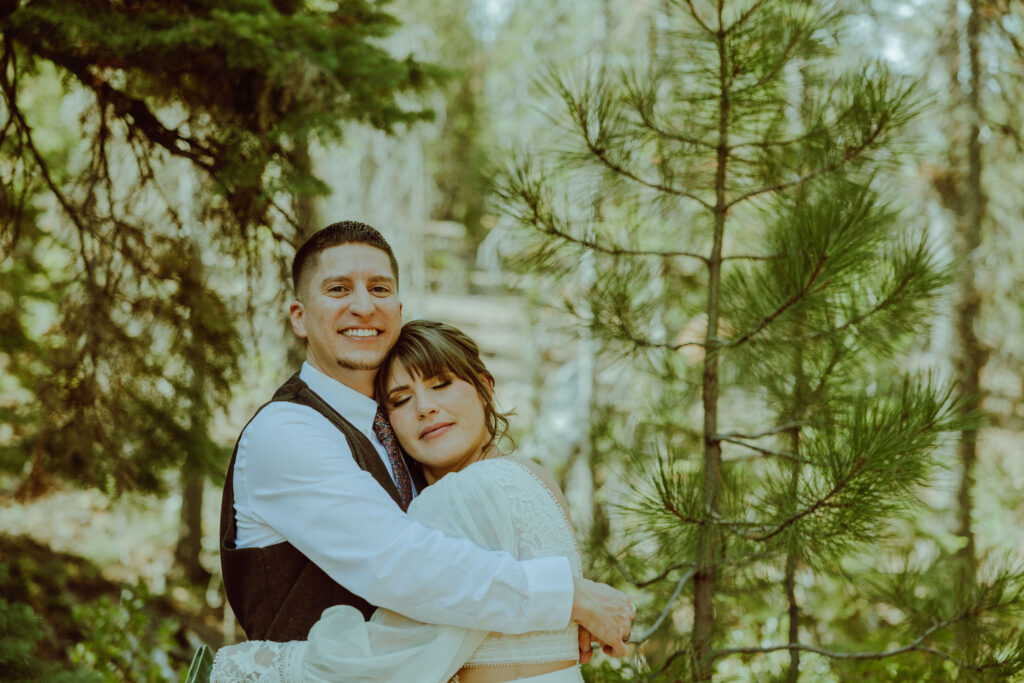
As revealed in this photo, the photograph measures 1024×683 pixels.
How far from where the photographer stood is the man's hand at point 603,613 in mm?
2178

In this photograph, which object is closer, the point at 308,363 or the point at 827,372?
the point at 308,363

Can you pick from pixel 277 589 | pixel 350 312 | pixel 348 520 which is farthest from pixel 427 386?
pixel 277 589

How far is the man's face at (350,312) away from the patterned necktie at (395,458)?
13 cm

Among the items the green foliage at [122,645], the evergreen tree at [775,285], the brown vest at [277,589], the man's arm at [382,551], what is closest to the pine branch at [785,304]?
the evergreen tree at [775,285]

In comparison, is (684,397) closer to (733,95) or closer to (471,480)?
(733,95)

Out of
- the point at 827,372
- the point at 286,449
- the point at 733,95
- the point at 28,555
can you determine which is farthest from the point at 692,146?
the point at 28,555

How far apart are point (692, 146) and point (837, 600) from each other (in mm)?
5521

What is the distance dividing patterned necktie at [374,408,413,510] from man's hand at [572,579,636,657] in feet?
2.11

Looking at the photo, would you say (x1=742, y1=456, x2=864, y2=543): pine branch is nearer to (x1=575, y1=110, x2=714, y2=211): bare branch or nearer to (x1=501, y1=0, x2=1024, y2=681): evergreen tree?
(x1=501, y1=0, x2=1024, y2=681): evergreen tree

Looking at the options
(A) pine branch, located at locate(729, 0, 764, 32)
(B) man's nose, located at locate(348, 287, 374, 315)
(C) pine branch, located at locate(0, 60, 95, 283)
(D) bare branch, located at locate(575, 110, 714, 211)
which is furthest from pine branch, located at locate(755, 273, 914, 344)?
(C) pine branch, located at locate(0, 60, 95, 283)

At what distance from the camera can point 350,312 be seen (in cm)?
263

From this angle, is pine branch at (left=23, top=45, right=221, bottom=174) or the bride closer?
the bride

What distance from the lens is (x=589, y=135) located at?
303 cm

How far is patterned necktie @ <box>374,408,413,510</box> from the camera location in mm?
2574
